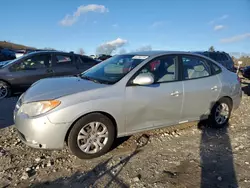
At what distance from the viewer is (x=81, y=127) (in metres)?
3.56

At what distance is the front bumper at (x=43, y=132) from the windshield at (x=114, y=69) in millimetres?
1076

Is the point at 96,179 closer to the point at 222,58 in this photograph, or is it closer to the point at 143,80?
the point at 143,80

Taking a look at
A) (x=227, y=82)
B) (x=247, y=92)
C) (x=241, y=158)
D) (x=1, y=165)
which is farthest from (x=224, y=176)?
(x=247, y=92)

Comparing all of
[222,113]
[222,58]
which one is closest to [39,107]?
[222,113]

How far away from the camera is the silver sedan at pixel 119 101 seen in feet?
11.3

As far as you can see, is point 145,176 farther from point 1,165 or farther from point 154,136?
point 1,165

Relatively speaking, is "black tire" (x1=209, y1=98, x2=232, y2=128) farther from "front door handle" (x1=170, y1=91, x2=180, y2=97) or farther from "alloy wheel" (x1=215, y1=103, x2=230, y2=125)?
"front door handle" (x1=170, y1=91, x2=180, y2=97)

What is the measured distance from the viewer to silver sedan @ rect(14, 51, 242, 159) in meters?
3.45

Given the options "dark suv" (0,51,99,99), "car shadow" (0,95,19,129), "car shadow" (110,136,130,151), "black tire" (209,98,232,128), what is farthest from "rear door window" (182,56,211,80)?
"dark suv" (0,51,99,99)

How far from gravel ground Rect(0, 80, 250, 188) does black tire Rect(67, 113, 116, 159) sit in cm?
10

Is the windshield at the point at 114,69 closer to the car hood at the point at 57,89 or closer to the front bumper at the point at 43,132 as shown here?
the car hood at the point at 57,89

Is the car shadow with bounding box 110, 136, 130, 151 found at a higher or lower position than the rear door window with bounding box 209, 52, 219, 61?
lower

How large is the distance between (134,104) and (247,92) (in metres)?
6.61

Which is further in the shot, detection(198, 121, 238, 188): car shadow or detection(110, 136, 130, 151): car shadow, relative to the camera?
detection(110, 136, 130, 151): car shadow
